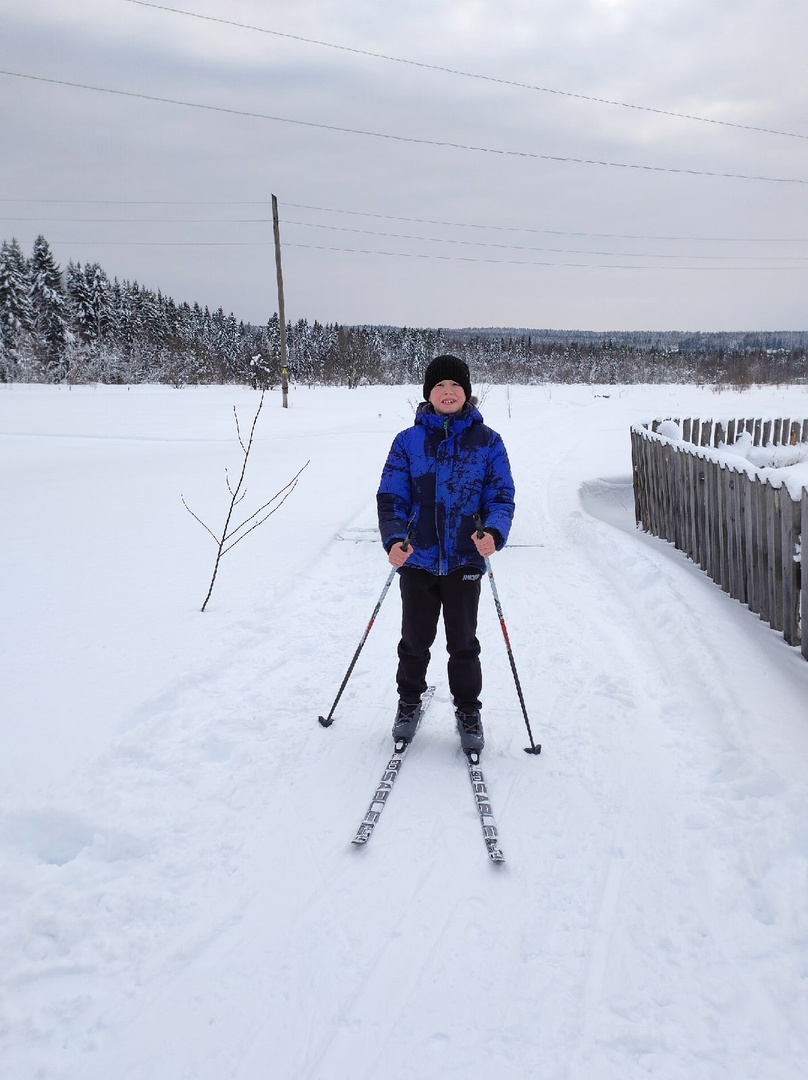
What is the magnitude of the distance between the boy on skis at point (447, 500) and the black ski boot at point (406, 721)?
0.28 m

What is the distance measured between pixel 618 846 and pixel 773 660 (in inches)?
92.5

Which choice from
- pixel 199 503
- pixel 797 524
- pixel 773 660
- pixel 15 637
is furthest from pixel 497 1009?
pixel 199 503

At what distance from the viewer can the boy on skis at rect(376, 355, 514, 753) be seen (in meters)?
3.36

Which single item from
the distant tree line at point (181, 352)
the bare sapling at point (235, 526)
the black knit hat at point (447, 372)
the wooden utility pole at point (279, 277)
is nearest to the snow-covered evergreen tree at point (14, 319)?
the distant tree line at point (181, 352)

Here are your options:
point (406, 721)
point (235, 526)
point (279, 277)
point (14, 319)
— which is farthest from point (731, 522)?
point (14, 319)

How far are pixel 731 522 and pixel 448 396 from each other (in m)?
3.46

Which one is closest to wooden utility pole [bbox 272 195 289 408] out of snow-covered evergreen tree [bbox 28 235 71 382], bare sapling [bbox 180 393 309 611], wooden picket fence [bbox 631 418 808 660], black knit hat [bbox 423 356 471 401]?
bare sapling [bbox 180 393 309 611]

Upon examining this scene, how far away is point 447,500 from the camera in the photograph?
3.37 m

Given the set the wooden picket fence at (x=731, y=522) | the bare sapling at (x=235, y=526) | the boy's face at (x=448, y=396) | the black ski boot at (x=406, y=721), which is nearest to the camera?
Answer: the boy's face at (x=448, y=396)

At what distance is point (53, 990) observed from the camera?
2.11 meters

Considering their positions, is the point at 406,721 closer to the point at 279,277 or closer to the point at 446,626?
the point at 446,626

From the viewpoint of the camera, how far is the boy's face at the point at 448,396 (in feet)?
11.0

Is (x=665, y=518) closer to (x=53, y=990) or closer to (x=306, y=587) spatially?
(x=306, y=587)

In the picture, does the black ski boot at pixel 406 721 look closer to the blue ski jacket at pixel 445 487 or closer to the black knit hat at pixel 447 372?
the blue ski jacket at pixel 445 487
